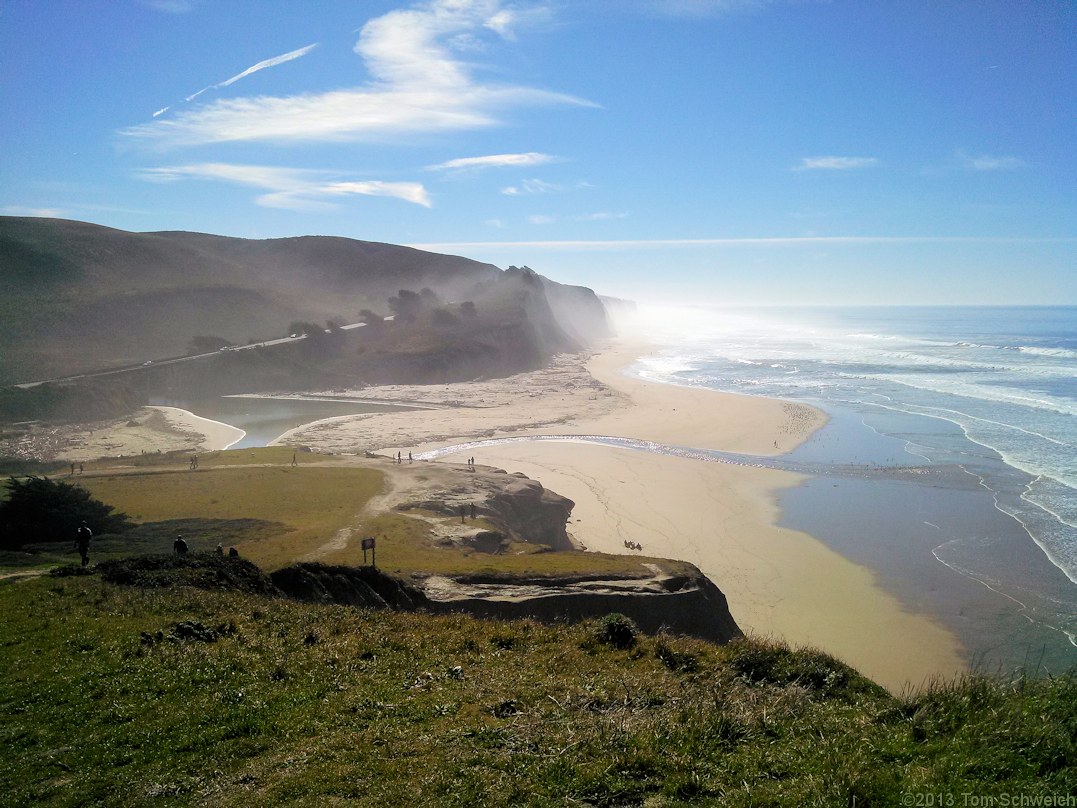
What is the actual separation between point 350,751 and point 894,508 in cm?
3492

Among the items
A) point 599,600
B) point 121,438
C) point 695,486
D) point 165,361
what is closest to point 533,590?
point 599,600

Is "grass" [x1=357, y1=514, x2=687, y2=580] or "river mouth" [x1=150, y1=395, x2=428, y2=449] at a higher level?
"river mouth" [x1=150, y1=395, x2=428, y2=449]

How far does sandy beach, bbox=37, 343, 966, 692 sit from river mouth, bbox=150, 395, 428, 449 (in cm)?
301

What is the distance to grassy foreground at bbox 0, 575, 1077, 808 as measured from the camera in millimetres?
6652

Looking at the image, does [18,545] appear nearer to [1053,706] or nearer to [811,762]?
[811,762]

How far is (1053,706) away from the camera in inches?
279

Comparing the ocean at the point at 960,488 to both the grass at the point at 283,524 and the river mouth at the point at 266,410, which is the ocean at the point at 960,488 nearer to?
the grass at the point at 283,524

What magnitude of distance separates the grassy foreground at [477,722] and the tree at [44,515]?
12.2m

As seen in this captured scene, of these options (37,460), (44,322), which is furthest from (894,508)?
(44,322)

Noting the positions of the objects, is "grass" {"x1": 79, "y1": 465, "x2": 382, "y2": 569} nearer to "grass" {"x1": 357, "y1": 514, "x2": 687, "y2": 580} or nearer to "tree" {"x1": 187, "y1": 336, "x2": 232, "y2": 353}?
"grass" {"x1": 357, "y1": 514, "x2": 687, "y2": 580}

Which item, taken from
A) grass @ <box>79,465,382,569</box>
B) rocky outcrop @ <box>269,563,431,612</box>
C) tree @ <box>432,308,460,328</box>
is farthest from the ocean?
tree @ <box>432,308,460,328</box>

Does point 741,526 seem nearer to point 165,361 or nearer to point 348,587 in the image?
point 348,587

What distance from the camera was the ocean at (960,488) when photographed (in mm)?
23531

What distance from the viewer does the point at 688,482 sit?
136 ft
